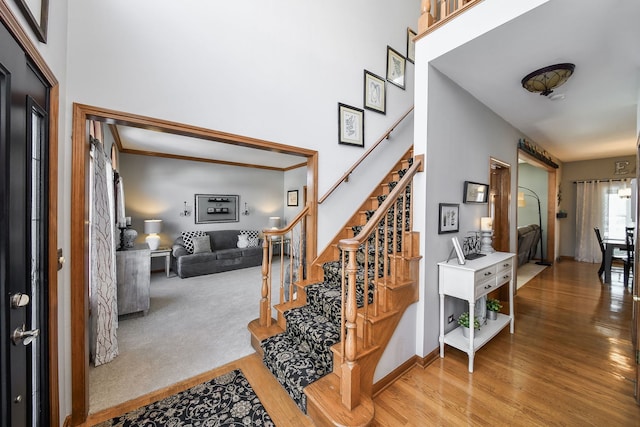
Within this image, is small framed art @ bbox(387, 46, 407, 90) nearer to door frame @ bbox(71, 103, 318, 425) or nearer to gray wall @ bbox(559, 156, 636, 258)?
door frame @ bbox(71, 103, 318, 425)

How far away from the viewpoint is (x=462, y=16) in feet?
6.43

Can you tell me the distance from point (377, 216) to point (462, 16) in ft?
5.70

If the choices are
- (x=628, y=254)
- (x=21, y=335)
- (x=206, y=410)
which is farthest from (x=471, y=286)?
(x=628, y=254)

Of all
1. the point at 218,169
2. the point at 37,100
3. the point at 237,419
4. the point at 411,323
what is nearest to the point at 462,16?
the point at 411,323

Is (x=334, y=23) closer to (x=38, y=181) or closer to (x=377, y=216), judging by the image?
(x=377, y=216)

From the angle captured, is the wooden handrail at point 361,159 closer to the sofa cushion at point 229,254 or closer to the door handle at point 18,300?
the door handle at point 18,300

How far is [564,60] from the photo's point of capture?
6.75ft

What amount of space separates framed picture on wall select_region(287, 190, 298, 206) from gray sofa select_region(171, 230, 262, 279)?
155cm

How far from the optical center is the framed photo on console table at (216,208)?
6.23 metres

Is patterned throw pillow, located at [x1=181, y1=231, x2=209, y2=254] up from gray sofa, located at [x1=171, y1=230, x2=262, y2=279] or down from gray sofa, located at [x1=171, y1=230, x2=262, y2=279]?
up

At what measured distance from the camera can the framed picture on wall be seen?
736 cm

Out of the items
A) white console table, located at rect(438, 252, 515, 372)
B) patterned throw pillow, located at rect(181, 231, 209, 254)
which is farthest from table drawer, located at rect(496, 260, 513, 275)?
patterned throw pillow, located at rect(181, 231, 209, 254)

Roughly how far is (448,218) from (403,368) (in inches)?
56.8

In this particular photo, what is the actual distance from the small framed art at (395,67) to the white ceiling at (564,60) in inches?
61.3
